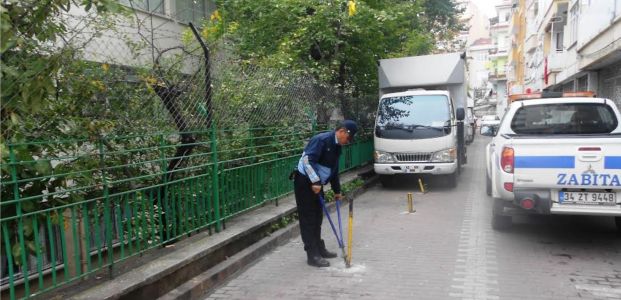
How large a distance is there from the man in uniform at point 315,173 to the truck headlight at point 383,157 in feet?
16.7

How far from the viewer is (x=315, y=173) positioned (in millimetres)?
5043

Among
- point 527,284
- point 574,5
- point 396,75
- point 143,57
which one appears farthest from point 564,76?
point 143,57

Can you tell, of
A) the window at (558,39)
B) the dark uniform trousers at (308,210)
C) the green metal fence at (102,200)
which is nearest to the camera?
the green metal fence at (102,200)

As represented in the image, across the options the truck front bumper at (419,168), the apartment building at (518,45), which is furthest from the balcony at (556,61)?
the apartment building at (518,45)

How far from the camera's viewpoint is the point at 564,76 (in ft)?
61.6

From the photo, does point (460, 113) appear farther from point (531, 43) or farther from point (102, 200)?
point (531, 43)

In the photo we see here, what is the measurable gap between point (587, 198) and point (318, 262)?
10.1ft

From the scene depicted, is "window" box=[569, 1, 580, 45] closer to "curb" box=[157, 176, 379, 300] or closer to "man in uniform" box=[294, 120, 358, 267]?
"curb" box=[157, 176, 379, 300]

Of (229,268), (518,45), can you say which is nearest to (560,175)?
(229,268)

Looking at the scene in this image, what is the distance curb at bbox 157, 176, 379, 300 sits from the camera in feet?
14.3

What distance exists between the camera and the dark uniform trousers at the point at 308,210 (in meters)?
5.23

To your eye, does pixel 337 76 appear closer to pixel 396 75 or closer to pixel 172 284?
pixel 396 75

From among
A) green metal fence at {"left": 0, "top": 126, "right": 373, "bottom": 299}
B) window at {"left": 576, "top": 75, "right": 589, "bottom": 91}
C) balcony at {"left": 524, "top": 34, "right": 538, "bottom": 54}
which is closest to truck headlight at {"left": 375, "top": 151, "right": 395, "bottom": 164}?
green metal fence at {"left": 0, "top": 126, "right": 373, "bottom": 299}

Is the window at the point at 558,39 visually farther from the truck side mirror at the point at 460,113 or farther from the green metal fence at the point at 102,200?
the green metal fence at the point at 102,200
